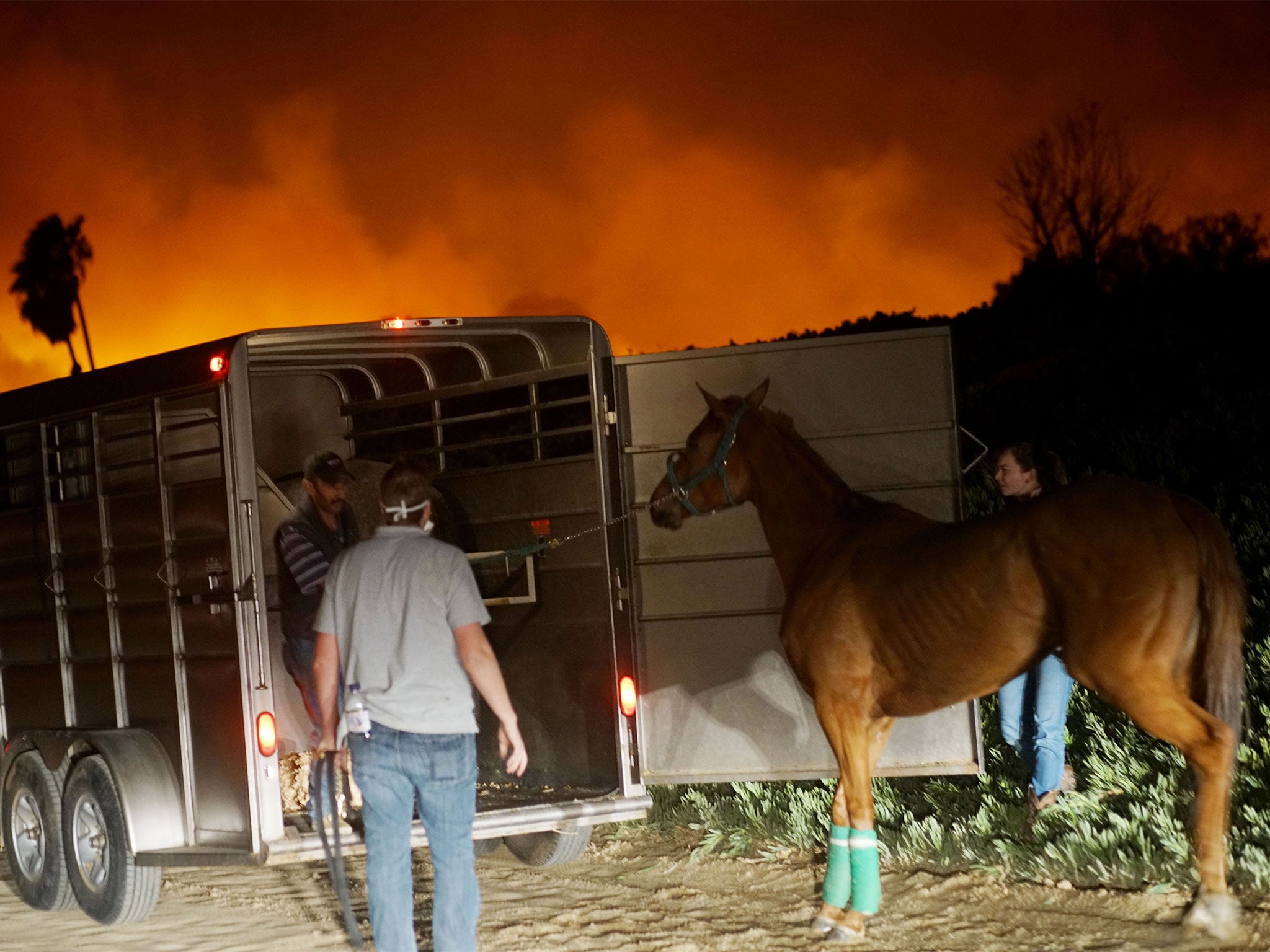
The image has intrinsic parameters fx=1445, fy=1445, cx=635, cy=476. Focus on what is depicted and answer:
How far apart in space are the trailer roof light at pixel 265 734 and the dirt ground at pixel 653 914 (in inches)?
35.8

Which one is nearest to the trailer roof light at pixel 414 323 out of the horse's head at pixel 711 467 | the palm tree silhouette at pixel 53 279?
the horse's head at pixel 711 467

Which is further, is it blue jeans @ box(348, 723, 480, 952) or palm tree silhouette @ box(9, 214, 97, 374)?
palm tree silhouette @ box(9, 214, 97, 374)

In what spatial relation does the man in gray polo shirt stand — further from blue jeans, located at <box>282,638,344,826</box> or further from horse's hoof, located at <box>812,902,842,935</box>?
blue jeans, located at <box>282,638,344,826</box>

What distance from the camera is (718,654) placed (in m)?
7.14

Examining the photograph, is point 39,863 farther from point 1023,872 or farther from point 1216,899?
point 1216,899

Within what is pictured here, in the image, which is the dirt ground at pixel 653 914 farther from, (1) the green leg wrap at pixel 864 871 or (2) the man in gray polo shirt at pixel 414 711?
(2) the man in gray polo shirt at pixel 414 711

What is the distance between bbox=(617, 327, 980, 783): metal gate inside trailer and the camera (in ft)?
22.1

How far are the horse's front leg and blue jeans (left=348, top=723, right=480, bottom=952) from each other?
1.74 m

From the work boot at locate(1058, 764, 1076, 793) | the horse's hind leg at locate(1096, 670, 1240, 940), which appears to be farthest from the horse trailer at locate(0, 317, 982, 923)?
the horse's hind leg at locate(1096, 670, 1240, 940)

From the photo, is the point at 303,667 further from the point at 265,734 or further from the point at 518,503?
the point at 518,503

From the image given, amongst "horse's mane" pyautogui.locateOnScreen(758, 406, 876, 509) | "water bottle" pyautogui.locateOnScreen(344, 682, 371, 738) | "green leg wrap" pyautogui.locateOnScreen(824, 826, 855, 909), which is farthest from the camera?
"horse's mane" pyautogui.locateOnScreen(758, 406, 876, 509)

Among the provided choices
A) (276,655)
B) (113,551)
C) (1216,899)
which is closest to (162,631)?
(113,551)

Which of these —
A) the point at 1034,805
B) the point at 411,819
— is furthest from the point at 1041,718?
the point at 411,819

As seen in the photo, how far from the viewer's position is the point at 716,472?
6.73 m
